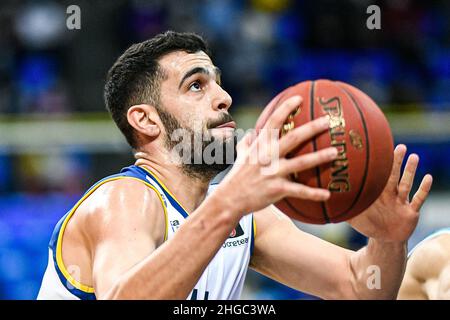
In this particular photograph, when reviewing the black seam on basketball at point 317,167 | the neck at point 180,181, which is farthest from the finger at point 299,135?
the neck at point 180,181

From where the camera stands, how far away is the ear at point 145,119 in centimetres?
420

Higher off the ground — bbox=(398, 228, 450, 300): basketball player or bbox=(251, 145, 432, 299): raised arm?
bbox=(251, 145, 432, 299): raised arm

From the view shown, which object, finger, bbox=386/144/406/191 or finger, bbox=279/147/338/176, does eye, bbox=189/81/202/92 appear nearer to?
finger, bbox=386/144/406/191

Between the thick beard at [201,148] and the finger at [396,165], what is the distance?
2.66 ft

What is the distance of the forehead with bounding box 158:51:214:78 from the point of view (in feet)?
13.8

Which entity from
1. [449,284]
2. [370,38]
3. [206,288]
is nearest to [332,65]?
[370,38]

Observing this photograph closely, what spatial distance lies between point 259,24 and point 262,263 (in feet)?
23.0

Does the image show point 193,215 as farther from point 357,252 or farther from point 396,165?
point 357,252

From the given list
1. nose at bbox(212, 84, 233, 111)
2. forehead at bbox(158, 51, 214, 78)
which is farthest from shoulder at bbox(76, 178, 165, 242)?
forehead at bbox(158, 51, 214, 78)

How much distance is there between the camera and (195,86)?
4.20 metres

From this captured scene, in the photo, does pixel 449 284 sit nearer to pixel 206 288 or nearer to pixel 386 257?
pixel 386 257
